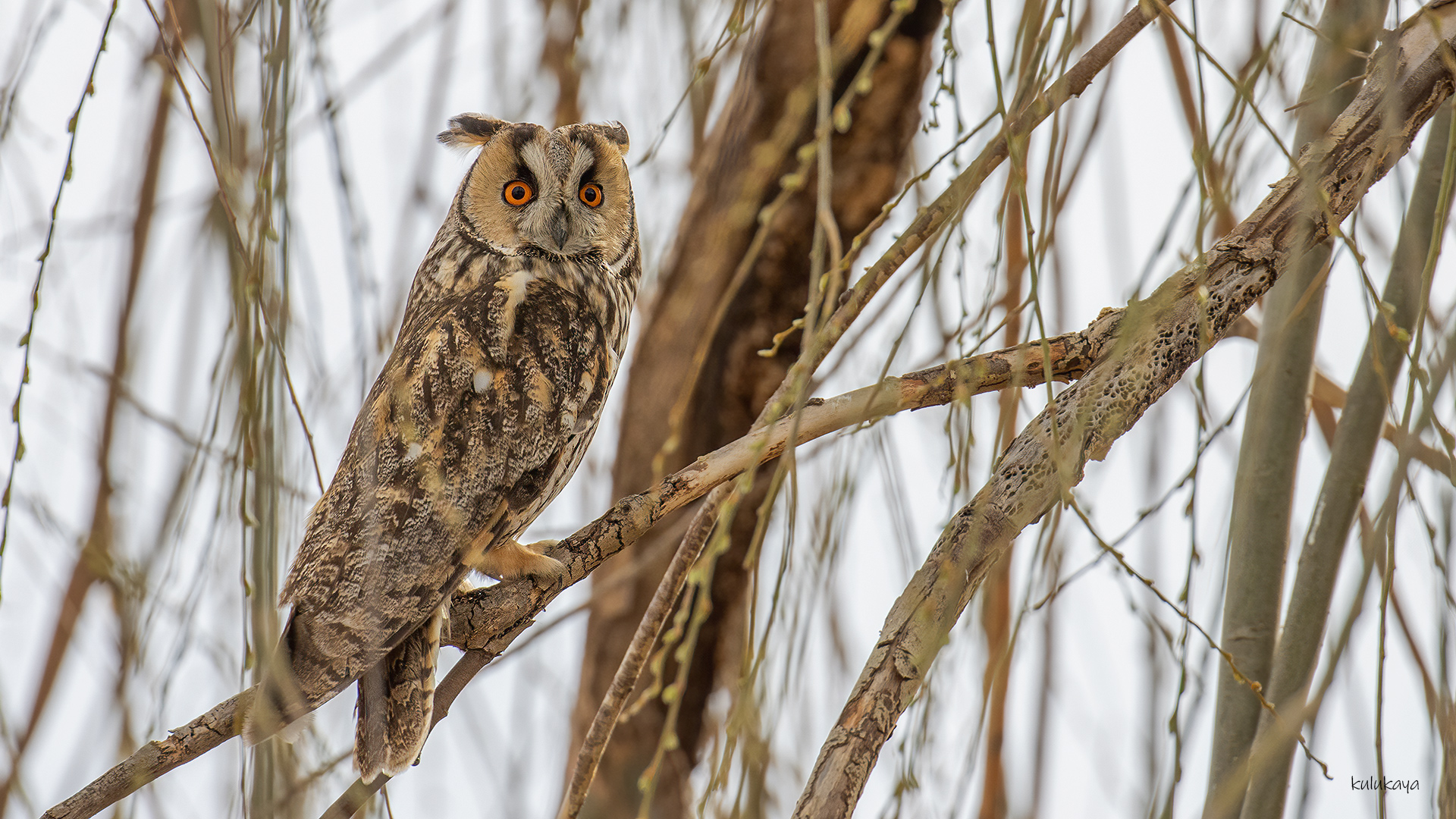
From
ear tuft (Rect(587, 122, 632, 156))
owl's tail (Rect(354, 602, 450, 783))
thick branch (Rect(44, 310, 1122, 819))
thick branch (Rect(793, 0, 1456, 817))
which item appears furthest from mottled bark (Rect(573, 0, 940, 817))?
thick branch (Rect(793, 0, 1456, 817))

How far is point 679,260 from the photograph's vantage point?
9.57 feet

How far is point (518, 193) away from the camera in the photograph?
2217mm

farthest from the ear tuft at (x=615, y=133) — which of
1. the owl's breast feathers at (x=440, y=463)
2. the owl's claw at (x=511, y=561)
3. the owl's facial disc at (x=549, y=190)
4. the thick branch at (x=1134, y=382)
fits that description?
the thick branch at (x=1134, y=382)

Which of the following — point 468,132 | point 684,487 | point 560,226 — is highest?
point 468,132

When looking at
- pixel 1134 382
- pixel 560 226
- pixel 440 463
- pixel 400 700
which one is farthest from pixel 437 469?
pixel 1134 382

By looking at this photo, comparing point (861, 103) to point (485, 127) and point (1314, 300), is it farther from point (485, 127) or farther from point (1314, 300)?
point (1314, 300)

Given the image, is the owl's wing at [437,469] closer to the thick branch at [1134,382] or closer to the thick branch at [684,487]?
the thick branch at [684,487]

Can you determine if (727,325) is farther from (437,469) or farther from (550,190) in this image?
(437,469)

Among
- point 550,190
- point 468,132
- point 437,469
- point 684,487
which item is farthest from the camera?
point 468,132

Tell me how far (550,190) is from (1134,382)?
4.39ft

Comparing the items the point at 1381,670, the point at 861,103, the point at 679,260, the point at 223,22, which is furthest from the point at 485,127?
the point at 1381,670

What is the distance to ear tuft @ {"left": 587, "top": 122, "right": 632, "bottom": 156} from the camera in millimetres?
2227

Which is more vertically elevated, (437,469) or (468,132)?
(468,132)

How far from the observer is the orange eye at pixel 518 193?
221 cm
